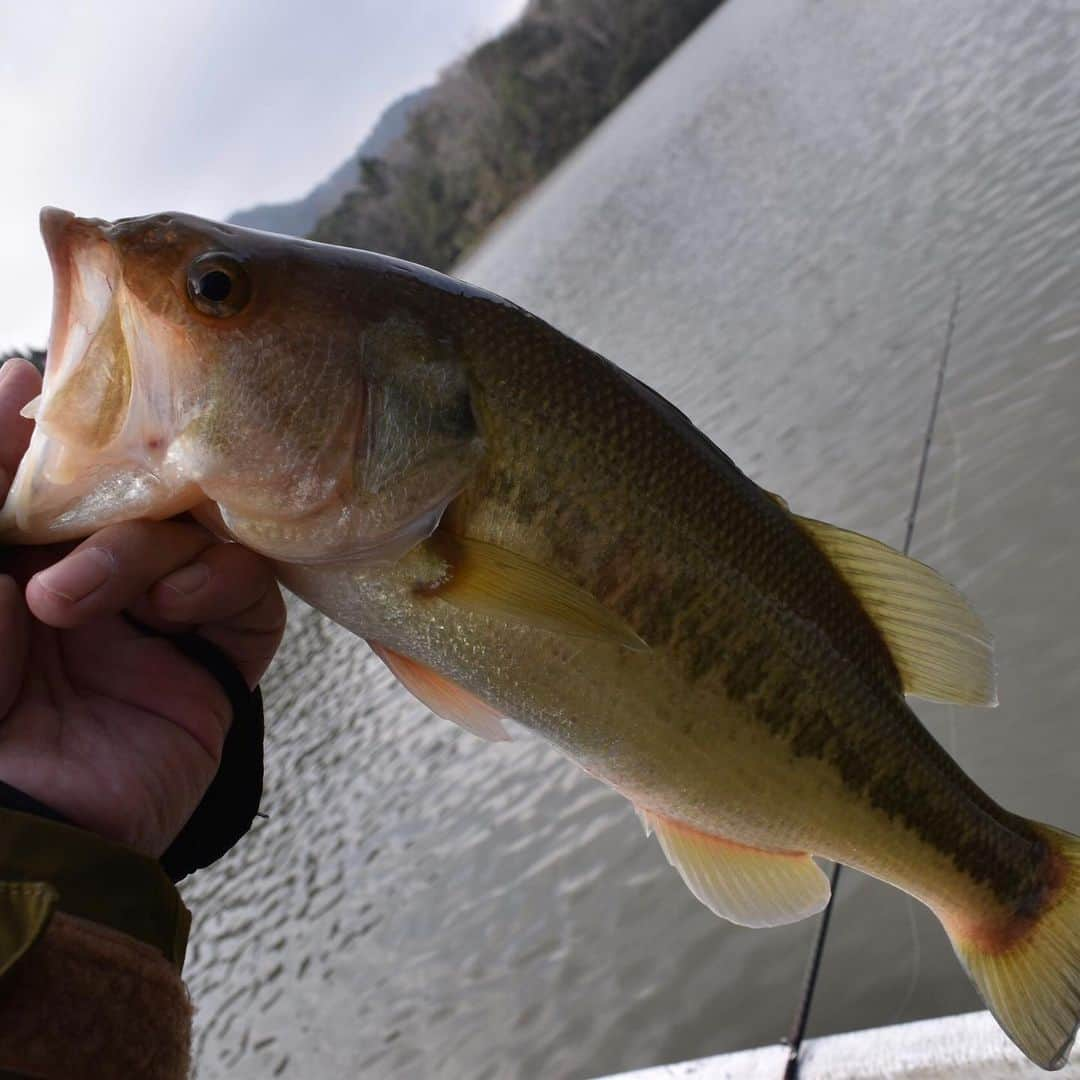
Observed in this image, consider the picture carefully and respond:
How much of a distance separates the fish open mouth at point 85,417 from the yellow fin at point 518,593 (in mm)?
545

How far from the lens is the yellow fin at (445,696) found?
210 centimetres

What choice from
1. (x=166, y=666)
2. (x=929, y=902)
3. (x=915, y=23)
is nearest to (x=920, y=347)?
(x=929, y=902)

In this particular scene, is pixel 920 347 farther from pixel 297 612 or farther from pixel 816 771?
pixel 297 612

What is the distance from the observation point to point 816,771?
2146 millimetres

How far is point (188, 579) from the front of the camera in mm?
1907

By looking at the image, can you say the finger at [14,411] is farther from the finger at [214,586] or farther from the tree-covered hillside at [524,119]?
the tree-covered hillside at [524,119]

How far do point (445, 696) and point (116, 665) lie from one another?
762 mm

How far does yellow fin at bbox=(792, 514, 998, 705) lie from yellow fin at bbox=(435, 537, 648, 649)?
63 centimetres

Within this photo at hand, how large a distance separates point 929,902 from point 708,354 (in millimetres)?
12411

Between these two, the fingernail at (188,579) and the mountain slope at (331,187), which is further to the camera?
the mountain slope at (331,187)

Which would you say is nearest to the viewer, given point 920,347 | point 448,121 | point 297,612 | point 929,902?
point 929,902

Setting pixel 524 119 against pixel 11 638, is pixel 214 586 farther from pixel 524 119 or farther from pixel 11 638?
pixel 524 119

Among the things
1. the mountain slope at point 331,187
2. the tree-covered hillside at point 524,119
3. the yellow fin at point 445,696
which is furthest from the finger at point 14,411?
the mountain slope at point 331,187

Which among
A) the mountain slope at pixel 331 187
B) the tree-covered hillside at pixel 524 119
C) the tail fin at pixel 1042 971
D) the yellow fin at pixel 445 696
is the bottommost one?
the tail fin at pixel 1042 971
